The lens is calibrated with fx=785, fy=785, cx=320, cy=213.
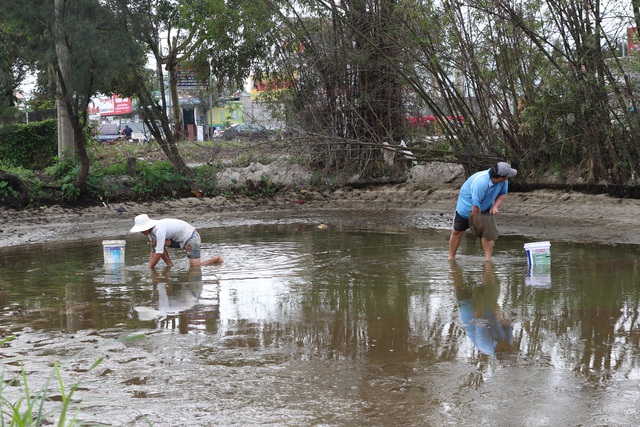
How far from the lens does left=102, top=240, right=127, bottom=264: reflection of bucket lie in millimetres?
10305

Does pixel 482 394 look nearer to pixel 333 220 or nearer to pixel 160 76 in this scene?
pixel 333 220

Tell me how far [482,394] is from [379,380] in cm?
72

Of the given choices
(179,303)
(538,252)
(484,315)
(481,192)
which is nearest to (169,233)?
(179,303)

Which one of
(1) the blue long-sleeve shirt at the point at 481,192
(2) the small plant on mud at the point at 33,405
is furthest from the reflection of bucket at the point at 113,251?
(2) the small plant on mud at the point at 33,405

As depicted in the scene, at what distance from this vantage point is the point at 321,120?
18.8 m

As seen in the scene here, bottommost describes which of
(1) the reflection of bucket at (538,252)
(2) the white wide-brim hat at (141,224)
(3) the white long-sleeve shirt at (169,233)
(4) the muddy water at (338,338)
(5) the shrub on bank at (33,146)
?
(4) the muddy water at (338,338)

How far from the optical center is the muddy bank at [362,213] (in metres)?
13.3

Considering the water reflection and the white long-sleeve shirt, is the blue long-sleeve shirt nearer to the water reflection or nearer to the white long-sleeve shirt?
the water reflection

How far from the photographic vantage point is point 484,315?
7.25 metres

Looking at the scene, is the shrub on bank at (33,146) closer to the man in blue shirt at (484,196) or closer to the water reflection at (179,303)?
the water reflection at (179,303)

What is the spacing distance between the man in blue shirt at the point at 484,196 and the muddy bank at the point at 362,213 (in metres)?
2.61

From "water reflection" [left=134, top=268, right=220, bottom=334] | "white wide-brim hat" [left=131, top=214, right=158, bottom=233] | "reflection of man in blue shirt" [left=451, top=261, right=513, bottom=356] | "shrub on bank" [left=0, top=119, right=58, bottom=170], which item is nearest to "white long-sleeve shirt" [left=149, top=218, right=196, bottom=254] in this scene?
"white wide-brim hat" [left=131, top=214, right=158, bottom=233]

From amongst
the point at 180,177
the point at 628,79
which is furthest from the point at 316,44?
the point at 628,79

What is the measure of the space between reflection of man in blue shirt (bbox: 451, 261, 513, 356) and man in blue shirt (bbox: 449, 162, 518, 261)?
0.84 meters
